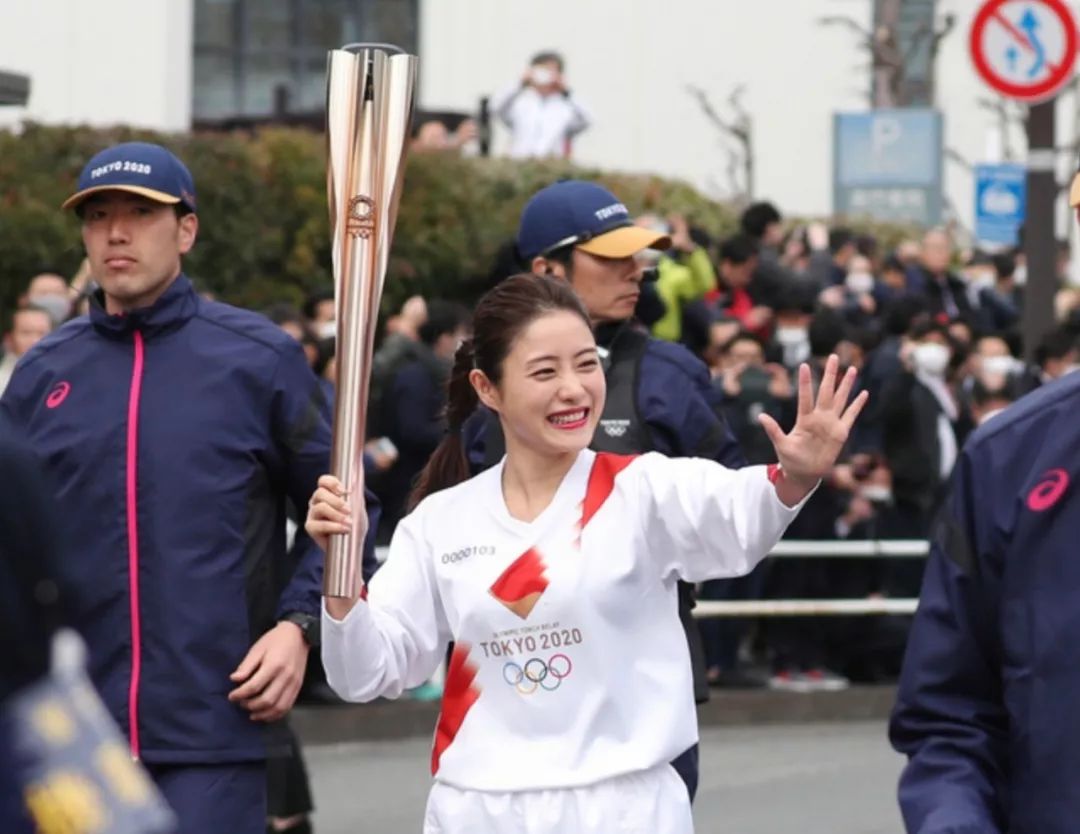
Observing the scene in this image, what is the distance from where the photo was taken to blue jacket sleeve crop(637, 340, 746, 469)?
6363 millimetres

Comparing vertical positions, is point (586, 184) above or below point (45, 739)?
above

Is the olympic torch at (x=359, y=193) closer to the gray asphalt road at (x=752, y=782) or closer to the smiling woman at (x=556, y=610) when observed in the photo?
the smiling woman at (x=556, y=610)

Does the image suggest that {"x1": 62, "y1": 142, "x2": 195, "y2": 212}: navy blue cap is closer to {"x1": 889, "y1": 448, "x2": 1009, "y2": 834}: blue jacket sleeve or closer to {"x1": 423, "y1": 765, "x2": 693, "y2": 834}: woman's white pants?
{"x1": 423, "y1": 765, "x2": 693, "y2": 834}: woman's white pants

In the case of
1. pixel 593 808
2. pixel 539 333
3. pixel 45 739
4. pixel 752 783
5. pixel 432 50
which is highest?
pixel 432 50

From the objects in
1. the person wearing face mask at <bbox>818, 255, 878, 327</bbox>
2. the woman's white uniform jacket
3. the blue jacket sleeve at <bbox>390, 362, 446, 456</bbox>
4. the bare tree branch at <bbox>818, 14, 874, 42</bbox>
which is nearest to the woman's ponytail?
the woman's white uniform jacket

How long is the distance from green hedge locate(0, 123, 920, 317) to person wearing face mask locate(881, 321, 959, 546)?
7.64ft

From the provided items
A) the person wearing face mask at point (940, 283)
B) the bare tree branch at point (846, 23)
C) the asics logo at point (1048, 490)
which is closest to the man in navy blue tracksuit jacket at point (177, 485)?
the asics logo at point (1048, 490)

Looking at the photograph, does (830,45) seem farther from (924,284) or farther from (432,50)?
(924,284)

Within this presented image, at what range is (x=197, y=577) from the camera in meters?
5.71

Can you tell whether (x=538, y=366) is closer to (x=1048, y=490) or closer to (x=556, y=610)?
(x=556, y=610)

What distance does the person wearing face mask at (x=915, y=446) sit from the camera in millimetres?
13859

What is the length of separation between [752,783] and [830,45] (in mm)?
24793

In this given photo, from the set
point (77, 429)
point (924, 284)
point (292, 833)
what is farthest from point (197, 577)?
point (924, 284)

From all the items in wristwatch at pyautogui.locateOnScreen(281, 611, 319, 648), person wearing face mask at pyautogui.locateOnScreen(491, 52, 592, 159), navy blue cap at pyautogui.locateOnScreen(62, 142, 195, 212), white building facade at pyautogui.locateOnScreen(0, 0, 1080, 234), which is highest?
white building facade at pyautogui.locateOnScreen(0, 0, 1080, 234)
